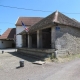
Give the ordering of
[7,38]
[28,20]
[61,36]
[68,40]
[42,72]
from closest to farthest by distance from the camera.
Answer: [42,72], [61,36], [68,40], [7,38], [28,20]

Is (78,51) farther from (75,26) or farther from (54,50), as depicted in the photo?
(54,50)

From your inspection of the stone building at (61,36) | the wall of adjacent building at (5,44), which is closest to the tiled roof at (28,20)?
the wall of adjacent building at (5,44)

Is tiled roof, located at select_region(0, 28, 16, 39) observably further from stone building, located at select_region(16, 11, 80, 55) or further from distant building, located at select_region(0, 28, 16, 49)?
stone building, located at select_region(16, 11, 80, 55)

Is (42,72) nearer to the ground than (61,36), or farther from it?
nearer to the ground

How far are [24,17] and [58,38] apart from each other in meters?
27.6

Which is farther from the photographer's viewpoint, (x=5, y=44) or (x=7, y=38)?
(x=5, y=44)

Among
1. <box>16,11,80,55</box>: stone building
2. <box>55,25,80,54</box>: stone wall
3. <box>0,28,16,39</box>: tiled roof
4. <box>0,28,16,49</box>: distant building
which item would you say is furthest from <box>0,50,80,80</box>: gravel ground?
<box>0,28,16,39</box>: tiled roof

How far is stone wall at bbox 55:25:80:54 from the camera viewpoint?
13281 mm

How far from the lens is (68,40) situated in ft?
46.2

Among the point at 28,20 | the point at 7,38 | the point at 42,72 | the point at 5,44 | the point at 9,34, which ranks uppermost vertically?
the point at 28,20

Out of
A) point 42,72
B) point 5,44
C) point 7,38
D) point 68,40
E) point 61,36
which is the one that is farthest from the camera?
point 5,44

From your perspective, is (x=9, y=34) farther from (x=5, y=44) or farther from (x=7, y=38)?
(x=5, y=44)

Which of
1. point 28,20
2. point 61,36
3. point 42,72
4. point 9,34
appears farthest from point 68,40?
point 9,34

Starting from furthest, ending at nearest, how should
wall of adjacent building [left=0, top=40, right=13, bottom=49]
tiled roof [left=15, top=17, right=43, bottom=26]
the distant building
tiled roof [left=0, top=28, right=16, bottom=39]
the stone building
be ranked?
wall of adjacent building [left=0, top=40, right=13, bottom=49], tiled roof [left=0, top=28, right=16, bottom=39], the distant building, tiled roof [left=15, top=17, right=43, bottom=26], the stone building
